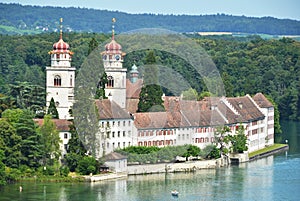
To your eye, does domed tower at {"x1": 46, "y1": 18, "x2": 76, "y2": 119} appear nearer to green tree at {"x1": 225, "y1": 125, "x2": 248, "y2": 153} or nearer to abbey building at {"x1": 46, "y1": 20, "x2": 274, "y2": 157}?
abbey building at {"x1": 46, "y1": 20, "x2": 274, "y2": 157}

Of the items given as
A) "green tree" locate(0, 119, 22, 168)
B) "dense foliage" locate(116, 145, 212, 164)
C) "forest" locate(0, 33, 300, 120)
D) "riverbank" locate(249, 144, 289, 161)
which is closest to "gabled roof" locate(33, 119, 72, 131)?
"dense foliage" locate(116, 145, 212, 164)

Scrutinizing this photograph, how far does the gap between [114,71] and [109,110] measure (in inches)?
338

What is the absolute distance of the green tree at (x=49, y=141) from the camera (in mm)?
56062

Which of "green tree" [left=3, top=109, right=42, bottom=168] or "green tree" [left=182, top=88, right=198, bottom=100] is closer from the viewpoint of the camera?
"green tree" [left=3, top=109, right=42, bottom=168]

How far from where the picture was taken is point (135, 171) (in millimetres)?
57094

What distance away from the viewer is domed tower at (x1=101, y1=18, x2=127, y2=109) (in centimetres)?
6719

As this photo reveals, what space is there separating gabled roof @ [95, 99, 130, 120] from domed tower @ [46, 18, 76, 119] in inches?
133

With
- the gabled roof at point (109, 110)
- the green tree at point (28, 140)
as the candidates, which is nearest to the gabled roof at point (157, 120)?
the gabled roof at point (109, 110)

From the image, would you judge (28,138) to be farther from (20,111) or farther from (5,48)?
(5,48)

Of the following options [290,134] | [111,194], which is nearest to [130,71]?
[290,134]

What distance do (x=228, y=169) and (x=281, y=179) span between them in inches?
178

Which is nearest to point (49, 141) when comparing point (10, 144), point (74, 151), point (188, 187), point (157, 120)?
point (74, 151)

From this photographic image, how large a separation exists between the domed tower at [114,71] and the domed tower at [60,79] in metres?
4.19

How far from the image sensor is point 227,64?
11269 centimetres
